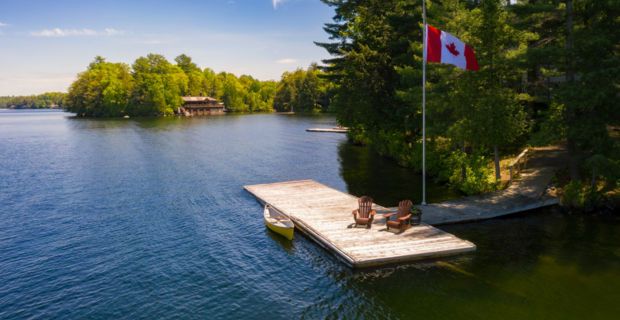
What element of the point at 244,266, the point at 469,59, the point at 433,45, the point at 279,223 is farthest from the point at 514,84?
the point at 244,266

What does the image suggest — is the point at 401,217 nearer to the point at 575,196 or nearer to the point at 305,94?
the point at 575,196

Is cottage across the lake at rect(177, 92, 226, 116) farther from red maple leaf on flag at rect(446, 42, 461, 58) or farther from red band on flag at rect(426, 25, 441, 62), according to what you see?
red maple leaf on flag at rect(446, 42, 461, 58)

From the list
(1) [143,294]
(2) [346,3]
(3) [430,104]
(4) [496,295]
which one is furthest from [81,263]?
(2) [346,3]

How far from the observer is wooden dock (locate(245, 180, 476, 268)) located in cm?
1617

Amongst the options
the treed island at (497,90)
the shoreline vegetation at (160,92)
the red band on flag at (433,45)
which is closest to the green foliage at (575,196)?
the treed island at (497,90)

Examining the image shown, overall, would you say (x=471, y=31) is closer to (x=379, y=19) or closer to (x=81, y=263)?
(x=379, y=19)

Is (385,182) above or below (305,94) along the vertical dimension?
below

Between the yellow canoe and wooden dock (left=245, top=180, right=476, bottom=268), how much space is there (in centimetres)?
71

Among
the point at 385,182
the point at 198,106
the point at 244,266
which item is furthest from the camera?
the point at 198,106

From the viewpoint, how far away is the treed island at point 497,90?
20.0 metres

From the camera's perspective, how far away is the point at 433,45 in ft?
65.1

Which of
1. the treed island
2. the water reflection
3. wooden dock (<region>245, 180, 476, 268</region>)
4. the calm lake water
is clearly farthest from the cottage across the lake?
wooden dock (<region>245, 180, 476, 268</region>)

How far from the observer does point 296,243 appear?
1950 cm

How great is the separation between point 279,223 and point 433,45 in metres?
11.7
